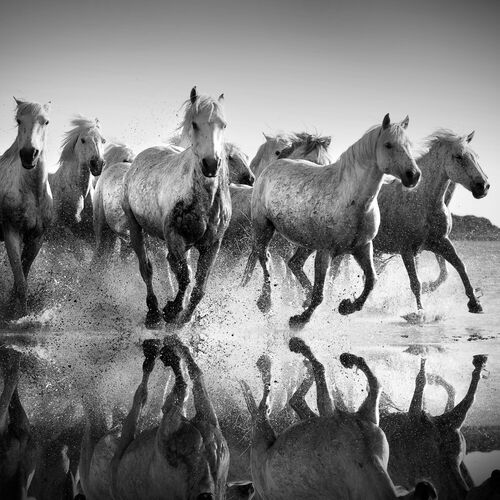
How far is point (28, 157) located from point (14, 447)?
192 inches

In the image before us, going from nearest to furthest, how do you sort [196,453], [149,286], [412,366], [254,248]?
1. [196,453]
2. [412,366]
3. [149,286]
4. [254,248]

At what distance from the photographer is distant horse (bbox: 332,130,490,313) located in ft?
32.5

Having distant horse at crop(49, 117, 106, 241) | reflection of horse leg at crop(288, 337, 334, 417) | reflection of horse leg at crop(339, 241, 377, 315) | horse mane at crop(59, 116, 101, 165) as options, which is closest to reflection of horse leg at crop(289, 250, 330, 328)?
reflection of horse leg at crop(339, 241, 377, 315)

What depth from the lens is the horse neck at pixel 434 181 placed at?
1010cm

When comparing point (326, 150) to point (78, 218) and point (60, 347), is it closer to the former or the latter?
point (78, 218)

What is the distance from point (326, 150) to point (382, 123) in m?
3.07

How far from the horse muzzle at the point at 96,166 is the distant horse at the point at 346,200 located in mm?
2669

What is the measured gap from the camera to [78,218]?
1092 centimetres

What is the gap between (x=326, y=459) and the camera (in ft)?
11.3

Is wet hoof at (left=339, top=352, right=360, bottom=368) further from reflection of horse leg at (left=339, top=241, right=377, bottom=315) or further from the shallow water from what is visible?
reflection of horse leg at (left=339, top=241, right=377, bottom=315)

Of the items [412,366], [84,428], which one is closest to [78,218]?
[412,366]

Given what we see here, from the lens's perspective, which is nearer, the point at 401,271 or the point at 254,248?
the point at 254,248

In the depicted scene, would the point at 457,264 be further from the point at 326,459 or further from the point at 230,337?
the point at 326,459

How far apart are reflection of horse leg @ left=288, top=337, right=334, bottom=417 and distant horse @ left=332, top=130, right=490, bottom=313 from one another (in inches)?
112
